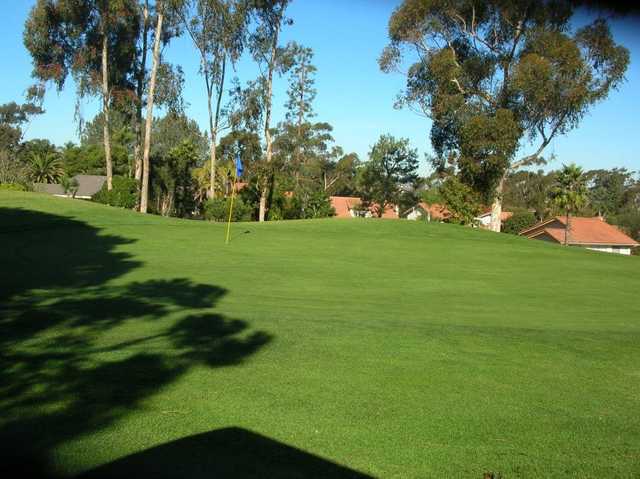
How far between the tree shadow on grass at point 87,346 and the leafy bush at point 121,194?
30.5m

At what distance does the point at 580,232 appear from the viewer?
7088 centimetres

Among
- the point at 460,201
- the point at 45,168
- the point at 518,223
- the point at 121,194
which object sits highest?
the point at 45,168

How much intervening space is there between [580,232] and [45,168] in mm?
57523

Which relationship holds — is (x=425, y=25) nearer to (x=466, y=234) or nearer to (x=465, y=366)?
(x=466, y=234)

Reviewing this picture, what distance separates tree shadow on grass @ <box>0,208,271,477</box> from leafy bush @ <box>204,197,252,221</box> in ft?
98.5

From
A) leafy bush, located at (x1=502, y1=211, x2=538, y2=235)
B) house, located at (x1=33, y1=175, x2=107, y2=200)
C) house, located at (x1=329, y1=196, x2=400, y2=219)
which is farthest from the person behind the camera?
house, located at (x1=329, y1=196, x2=400, y2=219)

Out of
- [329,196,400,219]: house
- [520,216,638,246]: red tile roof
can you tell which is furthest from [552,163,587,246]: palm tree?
[329,196,400,219]: house

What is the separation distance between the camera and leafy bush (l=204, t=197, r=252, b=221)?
44250 millimetres

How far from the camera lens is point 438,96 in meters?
40.9

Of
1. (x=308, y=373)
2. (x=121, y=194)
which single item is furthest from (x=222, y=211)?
(x=308, y=373)

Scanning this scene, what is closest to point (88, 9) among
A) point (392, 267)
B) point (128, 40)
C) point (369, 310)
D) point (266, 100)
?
point (128, 40)

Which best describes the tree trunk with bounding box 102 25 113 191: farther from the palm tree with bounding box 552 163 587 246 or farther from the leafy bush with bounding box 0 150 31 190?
the palm tree with bounding box 552 163 587 246

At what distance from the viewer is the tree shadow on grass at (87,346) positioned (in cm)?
505

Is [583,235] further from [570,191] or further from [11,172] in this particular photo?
[11,172]
